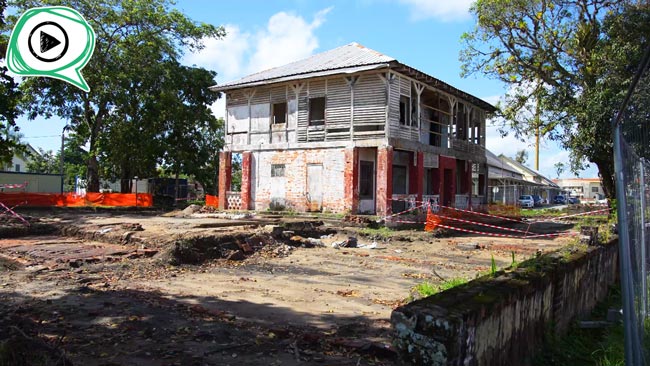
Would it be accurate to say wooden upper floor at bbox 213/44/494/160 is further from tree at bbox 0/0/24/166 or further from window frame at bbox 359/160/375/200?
tree at bbox 0/0/24/166

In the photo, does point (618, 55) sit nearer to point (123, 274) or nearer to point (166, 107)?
point (123, 274)

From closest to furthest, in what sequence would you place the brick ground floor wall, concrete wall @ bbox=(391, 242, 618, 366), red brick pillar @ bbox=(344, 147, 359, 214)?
concrete wall @ bbox=(391, 242, 618, 366) < red brick pillar @ bbox=(344, 147, 359, 214) < the brick ground floor wall

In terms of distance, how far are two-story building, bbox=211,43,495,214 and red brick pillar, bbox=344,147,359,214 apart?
1.5 inches

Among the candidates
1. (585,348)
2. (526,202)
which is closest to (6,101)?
(585,348)

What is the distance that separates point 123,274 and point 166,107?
69.7 ft

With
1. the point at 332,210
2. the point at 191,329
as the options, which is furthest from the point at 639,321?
the point at 332,210

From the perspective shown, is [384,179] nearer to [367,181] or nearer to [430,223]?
[367,181]

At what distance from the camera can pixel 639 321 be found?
404cm

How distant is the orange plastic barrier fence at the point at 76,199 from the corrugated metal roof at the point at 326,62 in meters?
10.0

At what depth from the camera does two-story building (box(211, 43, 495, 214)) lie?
1866 cm

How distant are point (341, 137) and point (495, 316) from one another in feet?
54.5

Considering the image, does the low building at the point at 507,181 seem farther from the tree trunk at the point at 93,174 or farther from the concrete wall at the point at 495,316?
the concrete wall at the point at 495,316

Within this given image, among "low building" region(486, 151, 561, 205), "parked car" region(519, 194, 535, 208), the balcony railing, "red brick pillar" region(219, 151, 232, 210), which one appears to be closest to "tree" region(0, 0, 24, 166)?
"red brick pillar" region(219, 151, 232, 210)

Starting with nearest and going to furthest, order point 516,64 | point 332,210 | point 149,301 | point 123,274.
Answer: point 149,301
point 123,274
point 332,210
point 516,64
